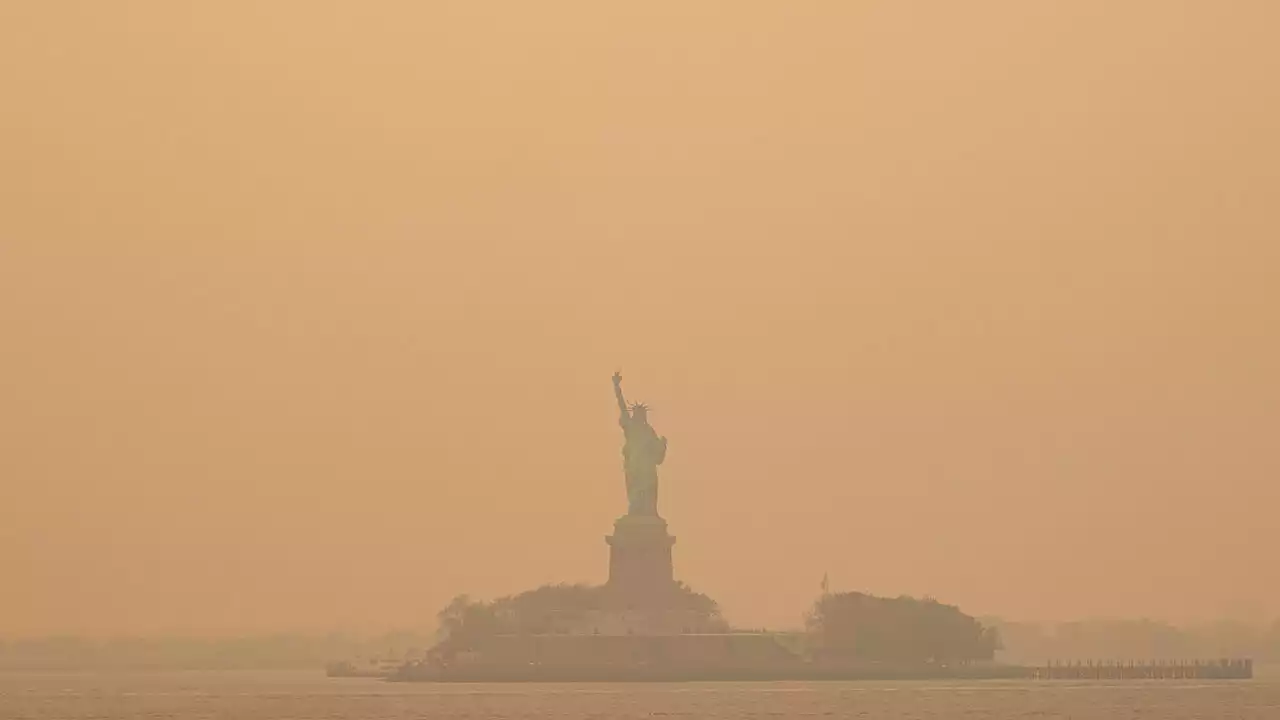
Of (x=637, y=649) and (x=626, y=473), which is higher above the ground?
(x=626, y=473)

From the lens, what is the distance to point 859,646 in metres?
124

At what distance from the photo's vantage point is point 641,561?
12088 cm

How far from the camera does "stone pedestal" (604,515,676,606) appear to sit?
396 feet

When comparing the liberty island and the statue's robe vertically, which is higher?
the statue's robe

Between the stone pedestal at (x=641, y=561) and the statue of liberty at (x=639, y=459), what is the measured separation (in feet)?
2.77

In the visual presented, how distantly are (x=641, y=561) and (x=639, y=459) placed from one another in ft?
15.2

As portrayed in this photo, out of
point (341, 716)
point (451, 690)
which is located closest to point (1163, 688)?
point (451, 690)

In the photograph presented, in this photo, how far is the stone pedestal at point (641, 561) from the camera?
121 meters

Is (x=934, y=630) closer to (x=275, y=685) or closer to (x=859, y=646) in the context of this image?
(x=859, y=646)

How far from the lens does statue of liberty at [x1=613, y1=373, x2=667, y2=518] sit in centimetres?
12238

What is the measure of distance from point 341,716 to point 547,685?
2696 cm

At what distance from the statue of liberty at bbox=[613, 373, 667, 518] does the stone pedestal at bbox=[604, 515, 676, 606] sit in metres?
0.84

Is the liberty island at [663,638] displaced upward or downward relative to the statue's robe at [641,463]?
downward

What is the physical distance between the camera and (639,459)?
122 meters
